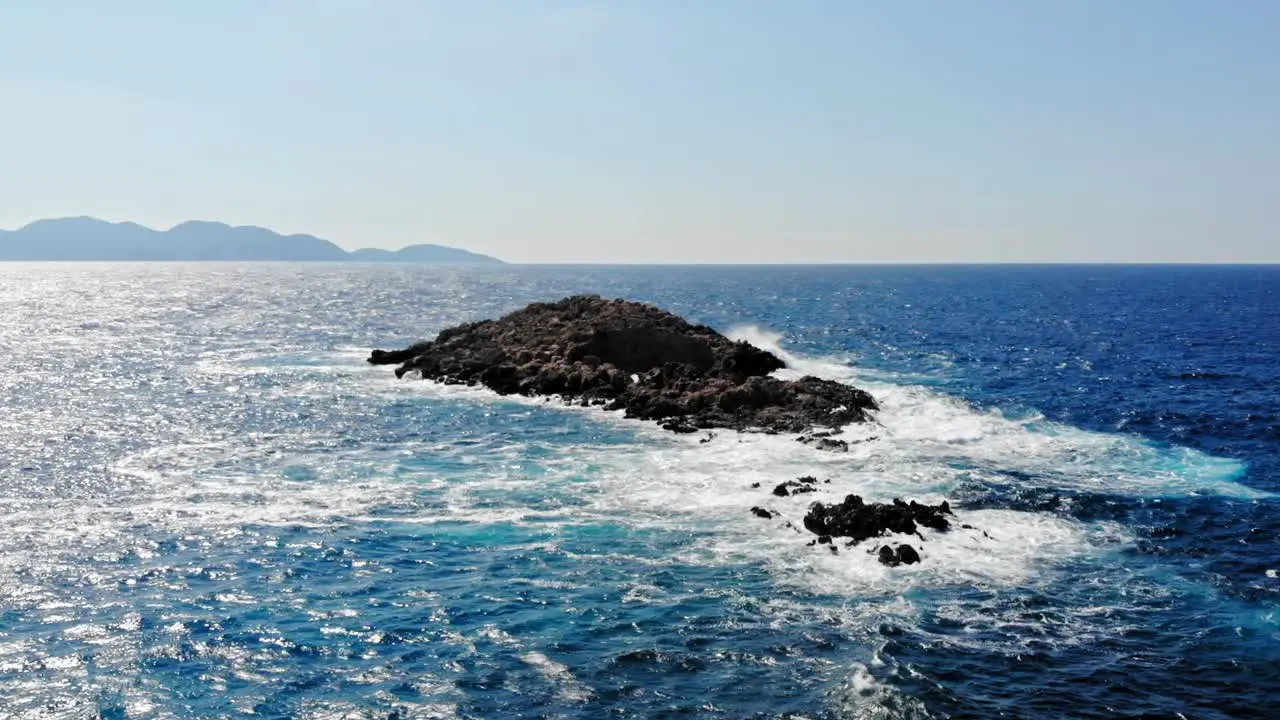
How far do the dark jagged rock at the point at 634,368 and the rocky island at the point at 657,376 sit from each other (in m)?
0.08

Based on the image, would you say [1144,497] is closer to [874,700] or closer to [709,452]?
[709,452]

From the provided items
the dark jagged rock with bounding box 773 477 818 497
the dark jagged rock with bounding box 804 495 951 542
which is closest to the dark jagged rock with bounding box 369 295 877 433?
the dark jagged rock with bounding box 773 477 818 497

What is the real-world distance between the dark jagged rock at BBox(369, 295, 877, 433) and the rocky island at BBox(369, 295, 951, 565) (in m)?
0.08

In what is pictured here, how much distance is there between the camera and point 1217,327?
11331 cm

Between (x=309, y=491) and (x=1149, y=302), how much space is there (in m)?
168

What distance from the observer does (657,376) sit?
211 ft

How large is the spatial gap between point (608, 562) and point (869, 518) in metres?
10.3

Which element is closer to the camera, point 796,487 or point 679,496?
point 679,496

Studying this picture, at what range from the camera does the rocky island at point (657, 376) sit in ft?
130

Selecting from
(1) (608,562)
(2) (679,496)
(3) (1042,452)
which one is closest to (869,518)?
Answer: (2) (679,496)

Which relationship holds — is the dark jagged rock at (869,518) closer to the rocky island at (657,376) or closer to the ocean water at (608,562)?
the rocky island at (657,376)

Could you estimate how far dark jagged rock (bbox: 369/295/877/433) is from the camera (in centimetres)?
5653

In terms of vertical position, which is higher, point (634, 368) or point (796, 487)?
point (634, 368)

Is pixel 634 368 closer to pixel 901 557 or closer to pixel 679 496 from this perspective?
pixel 679 496
